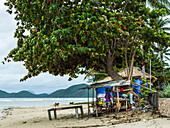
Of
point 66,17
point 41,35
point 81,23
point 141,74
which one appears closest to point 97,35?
point 81,23

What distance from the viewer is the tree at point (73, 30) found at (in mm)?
13367

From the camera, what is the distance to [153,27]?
658 inches

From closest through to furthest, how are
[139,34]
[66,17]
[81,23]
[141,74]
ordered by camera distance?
1. [81,23]
2. [66,17]
3. [139,34]
4. [141,74]

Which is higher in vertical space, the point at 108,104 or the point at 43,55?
the point at 43,55

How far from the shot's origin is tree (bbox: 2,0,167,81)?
1337cm

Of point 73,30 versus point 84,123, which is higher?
point 73,30

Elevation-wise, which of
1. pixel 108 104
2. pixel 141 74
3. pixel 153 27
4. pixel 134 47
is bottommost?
pixel 108 104

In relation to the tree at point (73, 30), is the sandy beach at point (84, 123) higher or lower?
lower

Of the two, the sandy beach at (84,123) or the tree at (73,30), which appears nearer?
the sandy beach at (84,123)

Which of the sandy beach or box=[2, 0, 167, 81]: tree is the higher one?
box=[2, 0, 167, 81]: tree

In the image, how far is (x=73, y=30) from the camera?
13.6m

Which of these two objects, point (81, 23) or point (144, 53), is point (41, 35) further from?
point (144, 53)

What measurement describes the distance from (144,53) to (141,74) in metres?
9.50

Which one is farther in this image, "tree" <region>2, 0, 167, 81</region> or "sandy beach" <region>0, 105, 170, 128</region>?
"tree" <region>2, 0, 167, 81</region>
